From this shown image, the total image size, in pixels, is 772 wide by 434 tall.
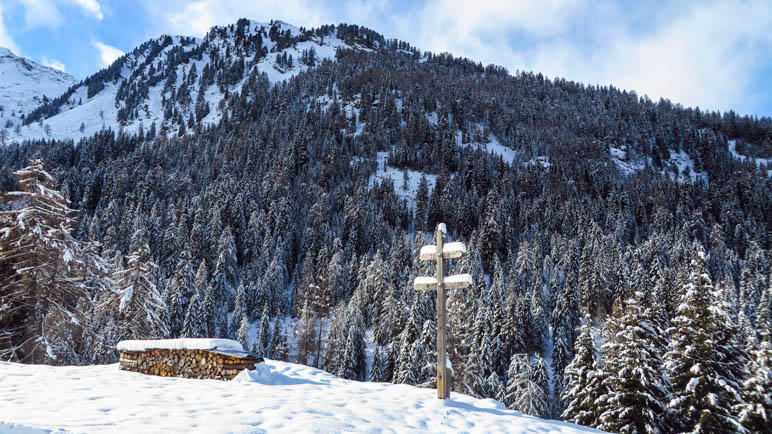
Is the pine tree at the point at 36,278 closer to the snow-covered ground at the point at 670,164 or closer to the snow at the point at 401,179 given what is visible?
the snow at the point at 401,179

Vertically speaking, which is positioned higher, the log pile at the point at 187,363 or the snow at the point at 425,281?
the snow at the point at 425,281

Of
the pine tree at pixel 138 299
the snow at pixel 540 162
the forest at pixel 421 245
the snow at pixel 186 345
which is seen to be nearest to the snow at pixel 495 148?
the forest at pixel 421 245

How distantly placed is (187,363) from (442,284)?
24.4ft

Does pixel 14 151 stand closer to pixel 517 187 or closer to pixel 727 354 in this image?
pixel 517 187

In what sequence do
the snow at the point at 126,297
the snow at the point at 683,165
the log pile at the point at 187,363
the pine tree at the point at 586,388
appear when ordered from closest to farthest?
1. the log pile at the point at 187,363
2. the pine tree at the point at 586,388
3. the snow at the point at 126,297
4. the snow at the point at 683,165

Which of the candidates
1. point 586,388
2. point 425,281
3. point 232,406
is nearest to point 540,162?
point 586,388

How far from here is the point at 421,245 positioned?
73625mm

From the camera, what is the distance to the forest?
1658 centimetres

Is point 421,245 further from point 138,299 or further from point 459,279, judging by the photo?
point 459,279

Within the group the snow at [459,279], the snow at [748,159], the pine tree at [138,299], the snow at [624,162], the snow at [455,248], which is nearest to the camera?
the snow at [459,279]

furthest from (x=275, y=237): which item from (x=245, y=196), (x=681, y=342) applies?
(x=681, y=342)

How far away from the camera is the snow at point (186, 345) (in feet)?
36.9

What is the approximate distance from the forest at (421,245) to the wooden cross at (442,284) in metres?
10.9

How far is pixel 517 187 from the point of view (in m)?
118
